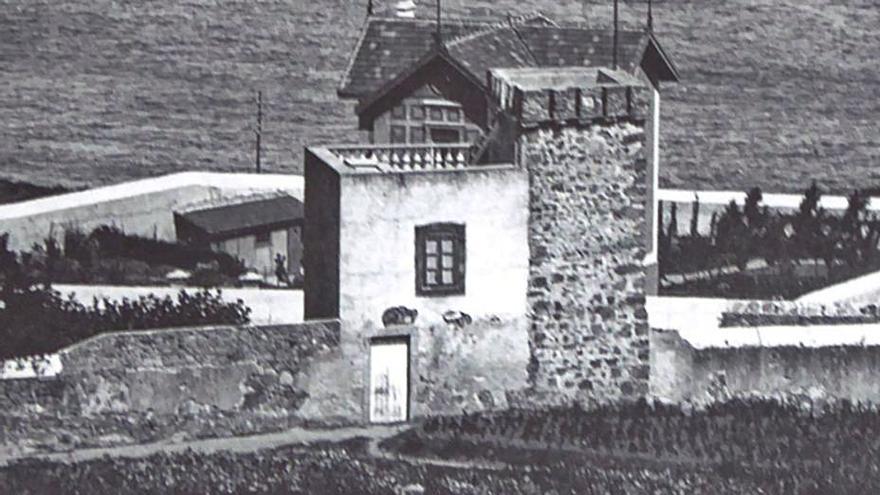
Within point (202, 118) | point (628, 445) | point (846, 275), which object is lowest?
point (628, 445)

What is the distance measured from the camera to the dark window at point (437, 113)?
1166cm

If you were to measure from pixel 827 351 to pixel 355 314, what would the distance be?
246 centimetres

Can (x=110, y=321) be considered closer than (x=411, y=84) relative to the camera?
Yes

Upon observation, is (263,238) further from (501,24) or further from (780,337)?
(780,337)

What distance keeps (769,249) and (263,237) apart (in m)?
2.66

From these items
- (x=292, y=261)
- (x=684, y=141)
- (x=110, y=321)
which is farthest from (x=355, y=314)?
(x=684, y=141)

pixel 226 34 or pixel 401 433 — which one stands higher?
pixel 226 34

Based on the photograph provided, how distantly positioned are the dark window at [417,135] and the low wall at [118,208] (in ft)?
4.38

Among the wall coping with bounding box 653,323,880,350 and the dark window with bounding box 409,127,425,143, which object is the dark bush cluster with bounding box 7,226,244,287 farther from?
the wall coping with bounding box 653,323,880,350

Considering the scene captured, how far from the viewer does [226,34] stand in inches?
430

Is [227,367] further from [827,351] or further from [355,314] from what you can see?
[827,351]

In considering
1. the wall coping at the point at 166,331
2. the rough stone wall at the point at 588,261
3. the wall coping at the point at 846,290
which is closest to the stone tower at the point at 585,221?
the rough stone wall at the point at 588,261

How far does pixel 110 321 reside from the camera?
10648 mm

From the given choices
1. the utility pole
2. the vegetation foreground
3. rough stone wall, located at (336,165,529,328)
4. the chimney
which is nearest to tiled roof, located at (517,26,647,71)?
the chimney
